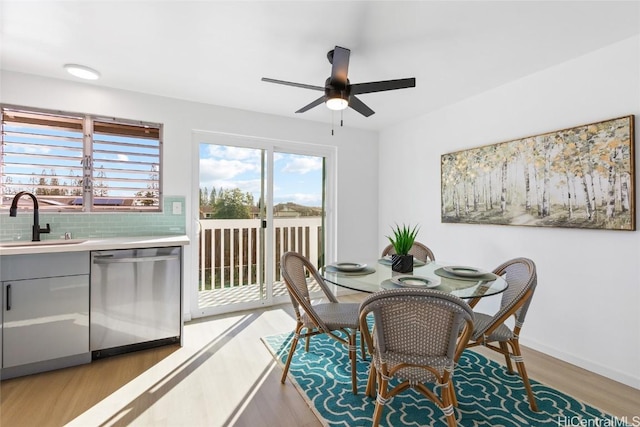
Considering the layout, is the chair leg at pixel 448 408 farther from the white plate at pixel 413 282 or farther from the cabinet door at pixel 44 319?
the cabinet door at pixel 44 319

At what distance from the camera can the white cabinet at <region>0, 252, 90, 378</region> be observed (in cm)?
217

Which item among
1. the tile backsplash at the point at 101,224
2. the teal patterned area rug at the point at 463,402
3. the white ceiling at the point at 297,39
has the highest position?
the white ceiling at the point at 297,39

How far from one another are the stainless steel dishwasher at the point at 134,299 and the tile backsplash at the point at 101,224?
617mm

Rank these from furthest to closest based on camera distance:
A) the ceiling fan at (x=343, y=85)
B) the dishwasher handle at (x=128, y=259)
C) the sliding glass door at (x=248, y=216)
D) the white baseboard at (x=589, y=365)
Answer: the sliding glass door at (x=248, y=216) < the dishwasher handle at (x=128, y=259) < the white baseboard at (x=589, y=365) < the ceiling fan at (x=343, y=85)

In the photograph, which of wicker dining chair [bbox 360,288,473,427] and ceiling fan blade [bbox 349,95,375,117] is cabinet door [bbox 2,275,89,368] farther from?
ceiling fan blade [bbox 349,95,375,117]

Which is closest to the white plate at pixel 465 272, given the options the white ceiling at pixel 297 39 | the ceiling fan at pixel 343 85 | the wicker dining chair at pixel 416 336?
the wicker dining chair at pixel 416 336

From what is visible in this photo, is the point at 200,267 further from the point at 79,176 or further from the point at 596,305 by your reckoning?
the point at 596,305

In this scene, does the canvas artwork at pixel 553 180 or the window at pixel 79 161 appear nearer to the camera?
the canvas artwork at pixel 553 180

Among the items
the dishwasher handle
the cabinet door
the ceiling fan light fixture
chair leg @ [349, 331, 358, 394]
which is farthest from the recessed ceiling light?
chair leg @ [349, 331, 358, 394]

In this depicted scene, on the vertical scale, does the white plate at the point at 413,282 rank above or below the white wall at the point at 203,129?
below

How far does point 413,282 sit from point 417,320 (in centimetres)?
46

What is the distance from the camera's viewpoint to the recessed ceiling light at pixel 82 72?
2.52 m

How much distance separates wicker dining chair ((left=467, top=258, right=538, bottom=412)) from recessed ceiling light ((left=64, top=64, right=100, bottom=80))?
3421 millimetres

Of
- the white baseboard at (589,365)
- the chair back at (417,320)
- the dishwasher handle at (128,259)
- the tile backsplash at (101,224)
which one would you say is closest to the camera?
the chair back at (417,320)
